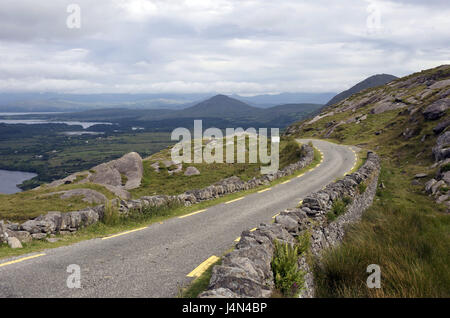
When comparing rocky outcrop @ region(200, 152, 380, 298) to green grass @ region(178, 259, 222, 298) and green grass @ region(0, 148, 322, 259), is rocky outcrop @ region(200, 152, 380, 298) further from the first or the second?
green grass @ region(0, 148, 322, 259)

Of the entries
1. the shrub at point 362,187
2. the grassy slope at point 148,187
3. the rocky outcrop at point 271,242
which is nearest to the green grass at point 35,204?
the grassy slope at point 148,187

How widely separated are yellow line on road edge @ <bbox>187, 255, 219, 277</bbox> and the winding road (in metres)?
0.04

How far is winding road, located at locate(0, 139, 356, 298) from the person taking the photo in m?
6.62

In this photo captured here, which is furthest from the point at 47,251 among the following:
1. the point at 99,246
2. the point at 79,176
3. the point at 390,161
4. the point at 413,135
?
the point at 413,135

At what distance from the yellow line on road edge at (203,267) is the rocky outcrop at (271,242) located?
1.01m

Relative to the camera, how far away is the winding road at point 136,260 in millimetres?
6625

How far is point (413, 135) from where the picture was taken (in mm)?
47219

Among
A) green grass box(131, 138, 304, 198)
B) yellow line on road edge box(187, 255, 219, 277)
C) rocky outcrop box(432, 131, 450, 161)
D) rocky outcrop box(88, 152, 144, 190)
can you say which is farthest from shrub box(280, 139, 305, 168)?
yellow line on road edge box(187, 255, 219, 277)

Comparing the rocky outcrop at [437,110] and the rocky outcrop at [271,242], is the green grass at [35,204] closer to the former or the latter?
the rocky outcrop at [271,242]

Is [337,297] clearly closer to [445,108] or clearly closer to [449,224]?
[449,224]

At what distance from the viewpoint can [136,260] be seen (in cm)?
843

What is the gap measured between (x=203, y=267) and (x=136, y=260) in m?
2.02

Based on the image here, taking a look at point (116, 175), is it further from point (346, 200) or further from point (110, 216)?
point (346, 200)

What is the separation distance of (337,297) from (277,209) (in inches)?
328
